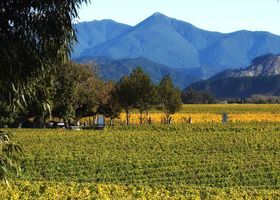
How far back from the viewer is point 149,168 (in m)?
26.7

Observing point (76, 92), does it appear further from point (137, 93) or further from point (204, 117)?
point (204, 117)

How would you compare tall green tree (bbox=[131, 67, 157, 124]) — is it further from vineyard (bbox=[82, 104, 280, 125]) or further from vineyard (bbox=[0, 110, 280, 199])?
vineyard (bbox=[0, 110, 280, 199])

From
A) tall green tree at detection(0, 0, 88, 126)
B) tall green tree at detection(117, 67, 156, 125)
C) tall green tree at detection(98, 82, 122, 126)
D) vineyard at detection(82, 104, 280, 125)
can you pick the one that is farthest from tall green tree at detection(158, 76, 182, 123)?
tall green tree at detection(0, 0, 88, 126)

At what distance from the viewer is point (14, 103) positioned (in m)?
10.1

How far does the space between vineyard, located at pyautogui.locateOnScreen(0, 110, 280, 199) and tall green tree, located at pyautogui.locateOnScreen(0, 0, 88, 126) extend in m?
5.02

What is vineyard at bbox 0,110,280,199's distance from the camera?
16.9 m

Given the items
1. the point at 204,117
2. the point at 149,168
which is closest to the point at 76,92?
the point at 204,117

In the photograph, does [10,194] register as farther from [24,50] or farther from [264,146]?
[264,146]

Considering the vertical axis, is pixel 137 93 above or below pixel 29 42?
above

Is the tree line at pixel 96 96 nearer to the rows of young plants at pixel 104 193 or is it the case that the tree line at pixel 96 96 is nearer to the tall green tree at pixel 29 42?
the rows of young plants at pixel 104 193

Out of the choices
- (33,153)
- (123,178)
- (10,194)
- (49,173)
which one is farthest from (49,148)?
(10,194)

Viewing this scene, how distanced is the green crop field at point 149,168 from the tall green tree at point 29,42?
15.6ft

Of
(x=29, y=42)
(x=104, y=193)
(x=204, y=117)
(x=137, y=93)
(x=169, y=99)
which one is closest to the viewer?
(x=29, y=42)

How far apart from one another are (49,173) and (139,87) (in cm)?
4506
